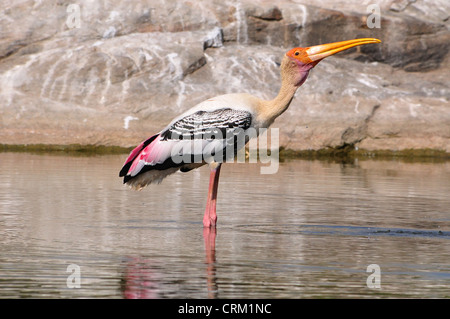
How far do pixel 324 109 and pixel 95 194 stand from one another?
11.9 m

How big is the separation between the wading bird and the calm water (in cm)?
54

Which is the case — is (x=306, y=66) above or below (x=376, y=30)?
below

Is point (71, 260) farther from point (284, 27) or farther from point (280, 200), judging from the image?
point (284, 27)

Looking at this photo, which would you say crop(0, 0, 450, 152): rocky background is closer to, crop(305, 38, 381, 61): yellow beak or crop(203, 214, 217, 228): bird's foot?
crop(305, 38, 381, 61): yellow beak

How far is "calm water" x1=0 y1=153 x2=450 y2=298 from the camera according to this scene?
22.0 ft

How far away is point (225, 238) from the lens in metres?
9.18

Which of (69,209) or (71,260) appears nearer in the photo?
(71,260)

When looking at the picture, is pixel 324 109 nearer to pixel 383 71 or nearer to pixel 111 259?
pixel 383 71

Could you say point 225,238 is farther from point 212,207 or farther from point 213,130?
point 213,130

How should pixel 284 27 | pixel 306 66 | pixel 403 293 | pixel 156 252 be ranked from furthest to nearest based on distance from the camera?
pixel 284 27 → pixel 306 66 → pixel 156 252 → pixel 403 293
